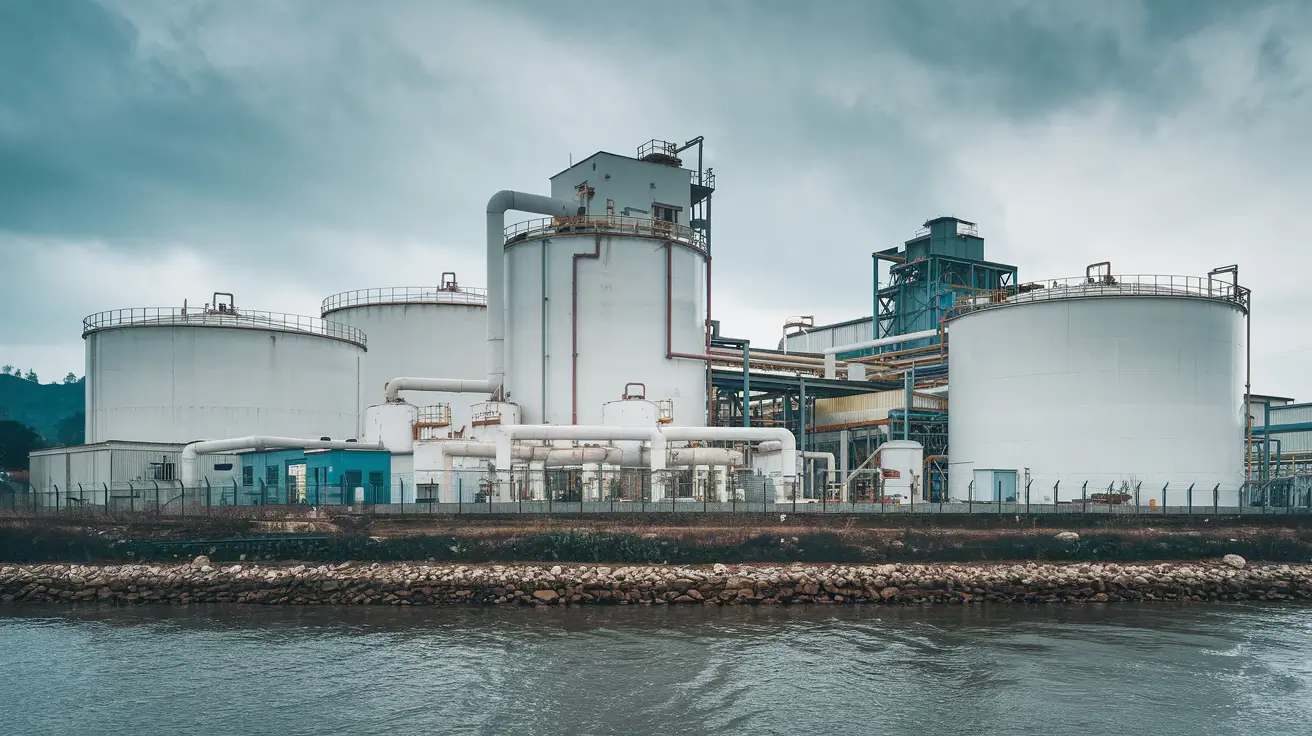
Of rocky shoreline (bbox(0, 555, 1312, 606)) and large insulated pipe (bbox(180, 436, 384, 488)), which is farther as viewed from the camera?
large insulated pipe (bbox(180, 436, 384, 488))

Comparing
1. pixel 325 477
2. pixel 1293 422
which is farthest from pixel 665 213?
pixel 1293 422

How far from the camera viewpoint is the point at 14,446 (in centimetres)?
8544

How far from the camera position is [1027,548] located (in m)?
44.1

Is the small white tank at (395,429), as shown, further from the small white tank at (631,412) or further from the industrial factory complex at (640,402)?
the small white tank at (631,412)

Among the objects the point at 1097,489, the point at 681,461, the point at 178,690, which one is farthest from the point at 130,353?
the point at 1097,489

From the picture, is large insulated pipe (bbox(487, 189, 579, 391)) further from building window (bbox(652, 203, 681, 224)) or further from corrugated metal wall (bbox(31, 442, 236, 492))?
corrugated metal wall (bbox(31, 442, 236, 492))

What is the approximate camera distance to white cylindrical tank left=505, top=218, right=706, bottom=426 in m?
54.0

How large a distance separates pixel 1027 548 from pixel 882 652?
15.8m

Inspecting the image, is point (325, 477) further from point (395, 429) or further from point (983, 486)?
point (983, 486)

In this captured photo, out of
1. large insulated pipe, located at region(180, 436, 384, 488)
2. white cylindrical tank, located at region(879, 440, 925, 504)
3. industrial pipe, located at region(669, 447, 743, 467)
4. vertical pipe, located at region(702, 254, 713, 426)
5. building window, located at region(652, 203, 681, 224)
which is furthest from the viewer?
building window, located at region(652, 203, 681, 224)

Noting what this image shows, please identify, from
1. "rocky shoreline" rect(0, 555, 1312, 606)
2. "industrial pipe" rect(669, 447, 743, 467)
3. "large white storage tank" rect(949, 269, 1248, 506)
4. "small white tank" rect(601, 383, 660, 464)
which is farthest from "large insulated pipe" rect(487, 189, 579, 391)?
"large white storage tank" rect(949, 269, 1248, 506)

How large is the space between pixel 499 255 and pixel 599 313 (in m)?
6.52

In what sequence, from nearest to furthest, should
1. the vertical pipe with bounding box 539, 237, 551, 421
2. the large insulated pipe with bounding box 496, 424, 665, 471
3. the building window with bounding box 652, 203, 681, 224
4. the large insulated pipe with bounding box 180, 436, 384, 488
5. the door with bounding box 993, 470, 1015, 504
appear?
the large insulated pipe with bounding box 496, 424, 665, 471, the large insulated pipe with bounding box 180, 436, 384, 488, the door with bounding box 993, 470, 1015, 504, the vertical pipe with bounding box 539, 237, 551, 421, the building window with bounding box 652, 203, 681, 224

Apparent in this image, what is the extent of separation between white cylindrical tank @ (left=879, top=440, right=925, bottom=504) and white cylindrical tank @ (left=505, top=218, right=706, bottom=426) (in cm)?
995
